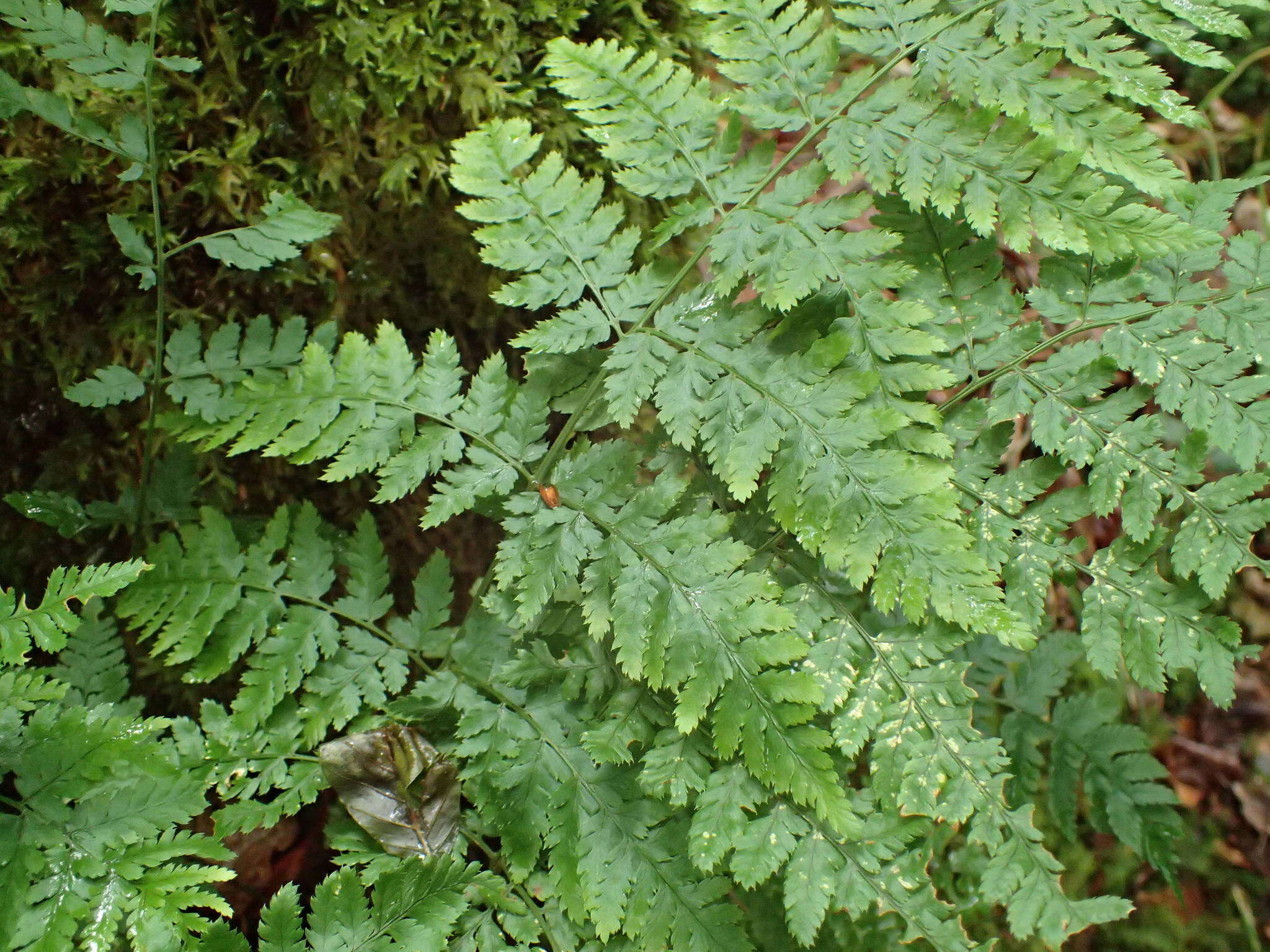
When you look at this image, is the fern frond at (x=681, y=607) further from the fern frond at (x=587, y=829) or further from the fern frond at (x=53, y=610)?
the fern frond at (x=53, y=610)

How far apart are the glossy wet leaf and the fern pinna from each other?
0.21ft

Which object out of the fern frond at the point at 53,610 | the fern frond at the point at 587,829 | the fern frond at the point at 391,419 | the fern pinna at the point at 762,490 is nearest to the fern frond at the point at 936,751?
the fern pinna at the point at 762,490

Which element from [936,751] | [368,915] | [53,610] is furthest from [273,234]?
[936,751]

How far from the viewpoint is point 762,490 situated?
232cm

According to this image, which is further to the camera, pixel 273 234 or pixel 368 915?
pixel 273 234

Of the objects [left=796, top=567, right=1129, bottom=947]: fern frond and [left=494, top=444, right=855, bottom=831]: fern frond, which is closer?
[left=494, top=444, right=855, bottom=831]: fern frond

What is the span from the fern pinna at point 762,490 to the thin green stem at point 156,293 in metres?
0.09

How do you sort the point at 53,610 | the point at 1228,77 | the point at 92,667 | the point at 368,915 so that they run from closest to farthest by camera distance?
the point at 53,610 < the point at 368,915 < the point at 92,667 < the point at 1228,77

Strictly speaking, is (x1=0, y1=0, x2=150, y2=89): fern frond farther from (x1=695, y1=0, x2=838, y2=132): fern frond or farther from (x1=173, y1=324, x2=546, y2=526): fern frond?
(x1=695, y1=0, x2=838, y2=132): fern frond

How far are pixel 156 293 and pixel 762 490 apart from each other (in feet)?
6.21

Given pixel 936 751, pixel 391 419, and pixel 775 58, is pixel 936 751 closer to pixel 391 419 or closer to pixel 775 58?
pixel 391 419

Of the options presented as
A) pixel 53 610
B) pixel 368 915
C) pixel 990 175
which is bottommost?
pixel 368 915

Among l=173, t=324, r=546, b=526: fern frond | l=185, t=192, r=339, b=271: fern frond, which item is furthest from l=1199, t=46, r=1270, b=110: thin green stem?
l=185, t=192, r=339, b=271: fern frond

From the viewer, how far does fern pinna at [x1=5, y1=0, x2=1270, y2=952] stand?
6.61 ft
